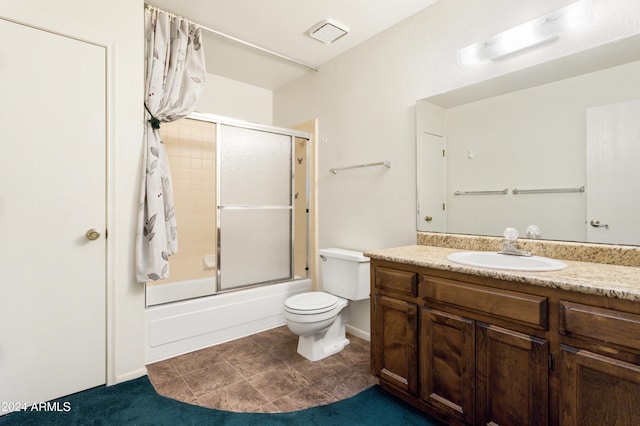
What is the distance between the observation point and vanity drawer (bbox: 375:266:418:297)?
169 cm

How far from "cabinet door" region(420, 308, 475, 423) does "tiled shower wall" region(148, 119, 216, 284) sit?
2.24 metres

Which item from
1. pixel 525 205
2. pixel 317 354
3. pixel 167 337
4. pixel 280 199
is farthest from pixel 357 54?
pixel 167 337

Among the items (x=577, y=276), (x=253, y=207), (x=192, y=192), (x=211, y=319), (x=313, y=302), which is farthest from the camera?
(x=192, y=192)

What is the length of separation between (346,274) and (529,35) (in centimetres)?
188

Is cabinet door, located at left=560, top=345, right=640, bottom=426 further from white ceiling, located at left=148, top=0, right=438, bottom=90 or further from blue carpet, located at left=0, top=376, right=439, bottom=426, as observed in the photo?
white ceiling, located at left=148, top=0, right=438, bottom=90

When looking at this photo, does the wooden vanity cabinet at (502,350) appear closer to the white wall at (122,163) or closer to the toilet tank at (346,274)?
the toilet tank at (346,274)

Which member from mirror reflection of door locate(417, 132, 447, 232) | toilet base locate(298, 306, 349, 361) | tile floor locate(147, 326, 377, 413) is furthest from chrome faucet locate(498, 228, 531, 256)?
toilet base locate(298, 306, 349, 361)

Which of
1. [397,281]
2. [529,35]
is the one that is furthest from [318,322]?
[529,35]

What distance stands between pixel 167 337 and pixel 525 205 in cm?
251

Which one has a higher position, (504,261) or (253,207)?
(253,207)

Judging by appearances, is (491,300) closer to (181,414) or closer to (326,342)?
(326,342)

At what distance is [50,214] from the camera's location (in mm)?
1800

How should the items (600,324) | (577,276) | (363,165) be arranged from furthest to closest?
(363,165) → (577,276) → (600,324)

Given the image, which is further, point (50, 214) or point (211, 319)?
point (211, 319)
